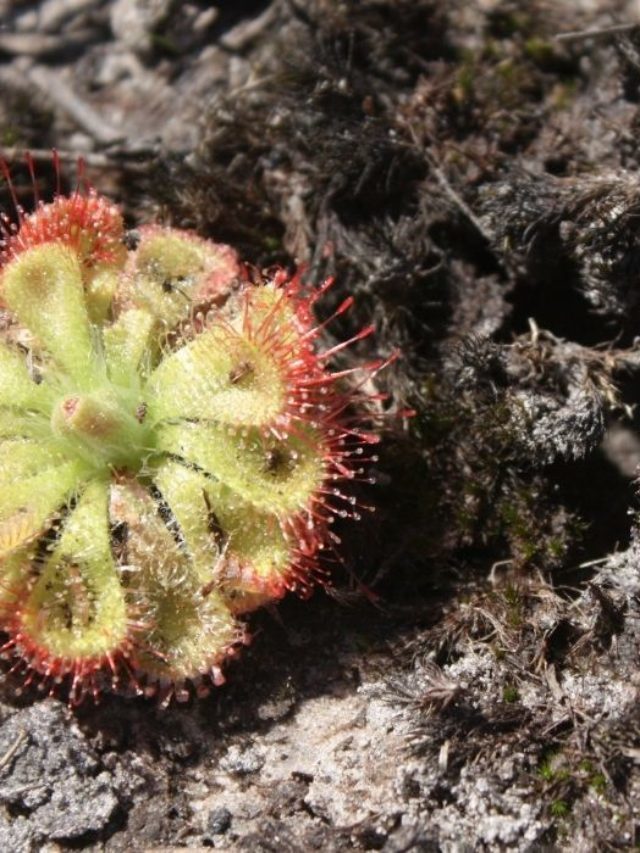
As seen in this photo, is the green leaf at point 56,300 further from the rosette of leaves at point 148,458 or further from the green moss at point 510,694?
the green moss at point 510,694

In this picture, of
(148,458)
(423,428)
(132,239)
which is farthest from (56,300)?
(423,428)

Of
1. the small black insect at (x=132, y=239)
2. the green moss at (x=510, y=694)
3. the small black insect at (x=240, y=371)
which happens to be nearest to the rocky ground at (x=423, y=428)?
the green moss at (x=510, y=694)

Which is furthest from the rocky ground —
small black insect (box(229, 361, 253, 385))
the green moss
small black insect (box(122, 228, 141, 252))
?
small black insect (box(229, 361, 253, 385))

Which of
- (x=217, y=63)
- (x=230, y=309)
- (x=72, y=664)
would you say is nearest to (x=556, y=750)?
(x=72, y=664)

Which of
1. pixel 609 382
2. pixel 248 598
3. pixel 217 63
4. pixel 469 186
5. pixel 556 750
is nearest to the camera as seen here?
pixel 556 750

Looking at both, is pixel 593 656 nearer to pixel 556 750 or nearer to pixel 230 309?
pixel 556 750
